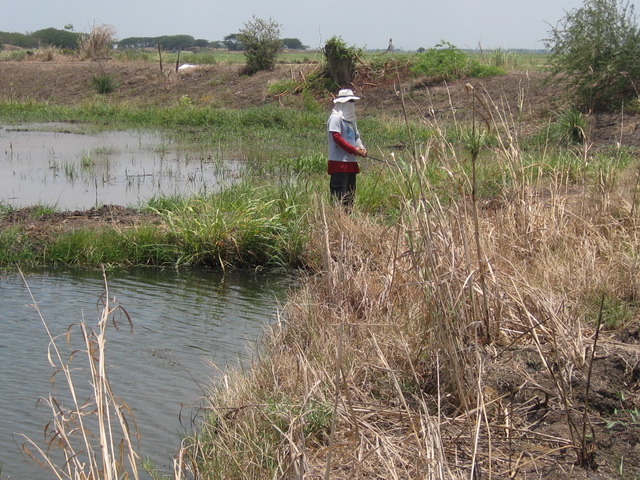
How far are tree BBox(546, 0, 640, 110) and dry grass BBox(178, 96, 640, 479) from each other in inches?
546

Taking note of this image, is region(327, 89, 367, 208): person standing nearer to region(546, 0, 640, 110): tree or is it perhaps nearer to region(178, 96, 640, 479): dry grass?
region(178, 96, 640, 479): dry grass

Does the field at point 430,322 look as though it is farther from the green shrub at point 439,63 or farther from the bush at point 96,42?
the bush at point 96,42

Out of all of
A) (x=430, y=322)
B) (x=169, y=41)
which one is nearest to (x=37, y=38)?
(x=169, y=41)

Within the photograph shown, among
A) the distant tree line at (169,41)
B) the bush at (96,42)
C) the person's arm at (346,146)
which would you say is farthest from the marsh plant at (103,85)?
the distant tree line at (169,41)

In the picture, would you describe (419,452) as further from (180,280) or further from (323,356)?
(180,280)

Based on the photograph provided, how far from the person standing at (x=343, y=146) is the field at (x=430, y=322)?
0.37 meters

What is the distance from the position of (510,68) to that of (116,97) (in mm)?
14413

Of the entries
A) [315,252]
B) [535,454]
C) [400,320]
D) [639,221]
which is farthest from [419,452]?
[315,252]

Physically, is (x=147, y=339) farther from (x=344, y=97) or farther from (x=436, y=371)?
(x=344, y=97)

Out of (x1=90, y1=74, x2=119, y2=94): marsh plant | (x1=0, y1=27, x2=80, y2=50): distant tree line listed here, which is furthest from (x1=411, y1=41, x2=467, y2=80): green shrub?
(x1=0, y1=27, x2=80, y2=50): distant tree line

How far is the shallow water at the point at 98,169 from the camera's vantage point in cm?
1227

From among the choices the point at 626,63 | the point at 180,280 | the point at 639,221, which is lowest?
the point at 180,280

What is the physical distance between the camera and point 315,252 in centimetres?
841

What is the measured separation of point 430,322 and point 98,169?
11.8 m
